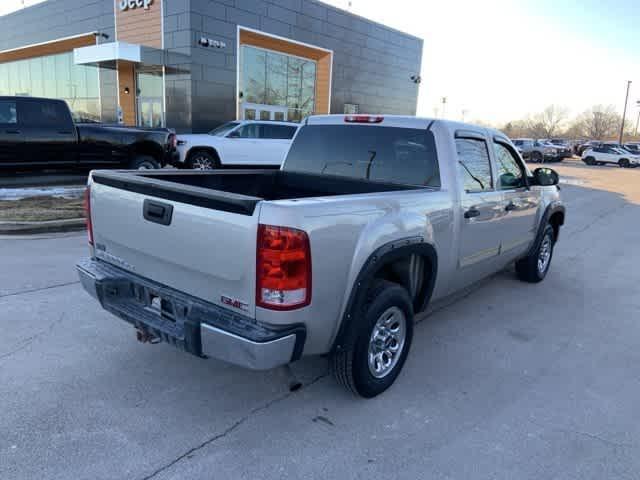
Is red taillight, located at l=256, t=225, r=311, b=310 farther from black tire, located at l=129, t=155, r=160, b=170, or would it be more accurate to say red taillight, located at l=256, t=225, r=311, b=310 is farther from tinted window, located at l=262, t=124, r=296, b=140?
tinted window, located at l=262, t=124, r=296, b=140

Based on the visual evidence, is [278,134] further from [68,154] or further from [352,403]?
[352,403]

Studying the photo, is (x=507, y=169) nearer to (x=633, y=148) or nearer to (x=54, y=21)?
(x=54, y=21)

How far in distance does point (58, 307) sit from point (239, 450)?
9.21 feet

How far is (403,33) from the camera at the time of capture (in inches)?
1189

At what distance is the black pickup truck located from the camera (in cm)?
994

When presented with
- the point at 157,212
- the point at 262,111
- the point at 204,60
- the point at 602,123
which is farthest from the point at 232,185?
the point at 602,123

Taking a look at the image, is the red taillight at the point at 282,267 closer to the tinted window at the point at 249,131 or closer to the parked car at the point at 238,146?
the parked car at the point at 238,146

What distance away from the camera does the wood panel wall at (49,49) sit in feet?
81.6

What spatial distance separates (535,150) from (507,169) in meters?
34.8

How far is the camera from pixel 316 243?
2.56 m

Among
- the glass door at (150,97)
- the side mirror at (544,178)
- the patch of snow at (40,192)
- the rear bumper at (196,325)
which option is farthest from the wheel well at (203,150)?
the rear bumper at (196,325)

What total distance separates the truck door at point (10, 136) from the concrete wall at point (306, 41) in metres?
10.3

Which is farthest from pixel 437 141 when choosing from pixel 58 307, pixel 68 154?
pixel 68 154

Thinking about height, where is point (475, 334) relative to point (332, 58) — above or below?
below
